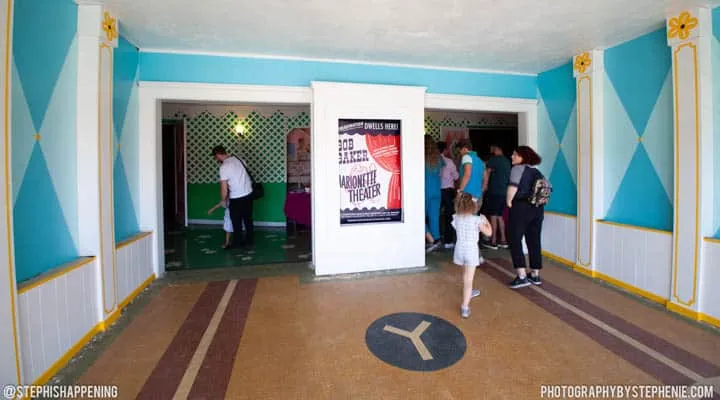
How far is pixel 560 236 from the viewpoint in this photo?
14.3 feet

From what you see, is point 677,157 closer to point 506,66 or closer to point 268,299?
point 506,66

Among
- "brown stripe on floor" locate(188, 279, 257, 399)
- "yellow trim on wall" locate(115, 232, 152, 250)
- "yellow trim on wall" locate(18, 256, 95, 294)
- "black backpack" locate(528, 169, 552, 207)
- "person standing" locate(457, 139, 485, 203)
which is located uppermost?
"person standing" locate(457, 139, 485, 203)

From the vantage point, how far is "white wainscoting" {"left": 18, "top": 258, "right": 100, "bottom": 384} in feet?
6.13

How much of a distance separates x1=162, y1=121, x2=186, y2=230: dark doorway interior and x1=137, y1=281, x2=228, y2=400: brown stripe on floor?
4871mm

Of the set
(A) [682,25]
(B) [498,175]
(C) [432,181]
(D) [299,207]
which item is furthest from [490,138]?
(A) [682,25]

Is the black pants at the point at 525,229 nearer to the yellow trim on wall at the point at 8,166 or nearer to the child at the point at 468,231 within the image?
the child at the point at 468,231

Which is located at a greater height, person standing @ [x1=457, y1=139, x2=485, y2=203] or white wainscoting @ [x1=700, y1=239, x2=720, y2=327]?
person standing @ [x1=457, y1=139, x2=485, y2=203]

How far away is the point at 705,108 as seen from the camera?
2.71m

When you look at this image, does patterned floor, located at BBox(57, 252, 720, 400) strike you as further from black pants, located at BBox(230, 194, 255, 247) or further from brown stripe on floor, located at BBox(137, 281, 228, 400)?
black pants, located at BBox(230, 194, 255, 247)

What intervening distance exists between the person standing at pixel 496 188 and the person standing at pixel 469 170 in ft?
0.75

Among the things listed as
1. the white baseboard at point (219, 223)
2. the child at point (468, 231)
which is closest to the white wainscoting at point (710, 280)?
the child at point (468, 231)

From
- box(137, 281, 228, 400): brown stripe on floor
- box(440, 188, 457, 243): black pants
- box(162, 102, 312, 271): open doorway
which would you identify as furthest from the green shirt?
box(137, 281, 228, 400): brown stripe on floor

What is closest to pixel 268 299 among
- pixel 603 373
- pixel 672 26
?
pixel 603 373

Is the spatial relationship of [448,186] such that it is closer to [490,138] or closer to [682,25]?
[682,25]
